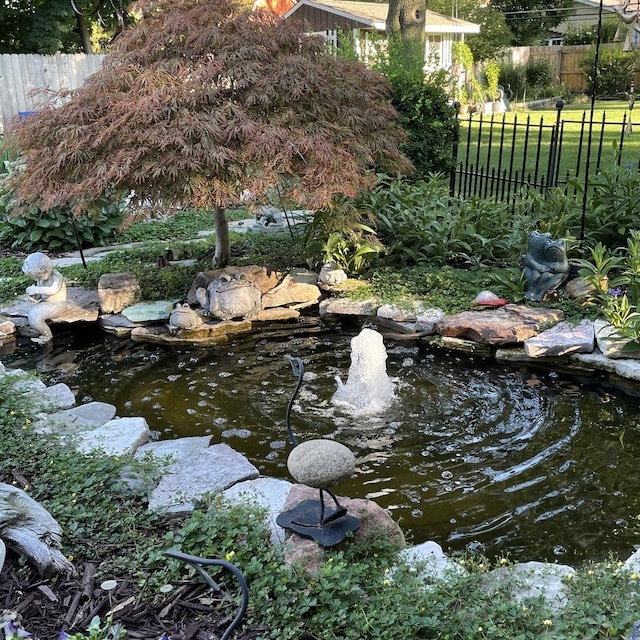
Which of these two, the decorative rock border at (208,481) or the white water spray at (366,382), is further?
the white water spray at (366,382)

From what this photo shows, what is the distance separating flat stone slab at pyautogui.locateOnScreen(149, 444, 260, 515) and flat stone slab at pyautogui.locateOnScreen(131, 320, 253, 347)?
80.9 inches

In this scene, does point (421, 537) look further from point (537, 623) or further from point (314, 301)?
point (314, 301)

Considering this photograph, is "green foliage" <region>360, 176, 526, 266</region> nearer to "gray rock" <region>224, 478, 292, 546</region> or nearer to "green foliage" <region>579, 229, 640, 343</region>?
"green foliage" <region>579, 229, 640, 343</region>

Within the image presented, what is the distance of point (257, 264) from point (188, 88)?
2.12 meters

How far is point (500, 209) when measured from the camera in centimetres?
654

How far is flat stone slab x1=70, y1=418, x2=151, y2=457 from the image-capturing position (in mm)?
3410

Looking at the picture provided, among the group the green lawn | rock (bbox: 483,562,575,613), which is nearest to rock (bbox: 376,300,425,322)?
rock (bbox: 483,562,575,613)

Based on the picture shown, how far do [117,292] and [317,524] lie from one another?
3.84 m

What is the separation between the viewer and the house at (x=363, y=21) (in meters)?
17.5

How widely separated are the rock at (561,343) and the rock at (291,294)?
6.57 ft

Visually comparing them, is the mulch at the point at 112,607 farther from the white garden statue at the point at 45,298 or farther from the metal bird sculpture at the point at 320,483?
the white garden statue at the point at 45,298

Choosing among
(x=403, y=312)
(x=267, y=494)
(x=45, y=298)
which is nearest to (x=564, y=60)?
(x=403, y=312)

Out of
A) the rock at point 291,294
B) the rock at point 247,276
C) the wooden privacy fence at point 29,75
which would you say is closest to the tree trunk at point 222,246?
the rock at point 247,276

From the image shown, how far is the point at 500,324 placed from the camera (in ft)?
16.6
